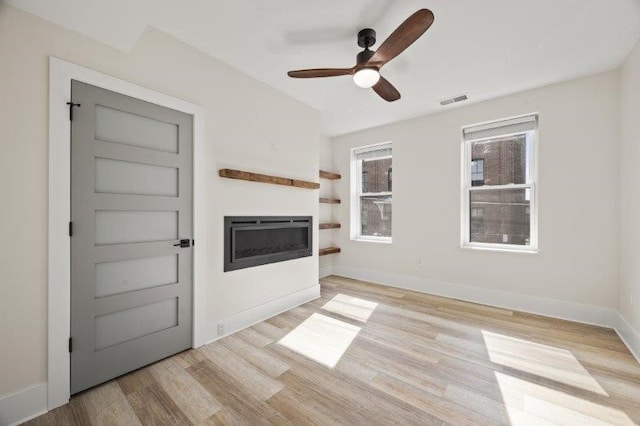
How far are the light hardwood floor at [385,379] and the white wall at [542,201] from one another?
1.81ft

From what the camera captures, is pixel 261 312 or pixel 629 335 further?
pixel 261 312

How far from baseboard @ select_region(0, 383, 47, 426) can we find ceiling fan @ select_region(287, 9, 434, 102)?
2.85 m

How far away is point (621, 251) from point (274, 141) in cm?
391

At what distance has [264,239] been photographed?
3.16m

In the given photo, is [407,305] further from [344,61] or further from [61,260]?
[61,260]

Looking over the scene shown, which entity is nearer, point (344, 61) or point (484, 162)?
point (344, 61)

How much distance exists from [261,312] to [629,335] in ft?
11.7

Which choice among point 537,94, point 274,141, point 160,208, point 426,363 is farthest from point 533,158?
point 160,208

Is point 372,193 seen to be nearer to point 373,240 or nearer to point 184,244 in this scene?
point 373,240

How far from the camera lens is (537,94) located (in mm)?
3156

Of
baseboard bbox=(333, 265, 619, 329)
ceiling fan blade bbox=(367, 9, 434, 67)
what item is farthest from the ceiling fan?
baseboard bbox=(333, 265, 619, 329)

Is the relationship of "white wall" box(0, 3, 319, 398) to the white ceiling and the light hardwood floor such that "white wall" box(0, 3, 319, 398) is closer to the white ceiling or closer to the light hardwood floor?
the white ceiling

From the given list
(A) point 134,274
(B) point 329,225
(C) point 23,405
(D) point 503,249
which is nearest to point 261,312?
(A) point 134,274

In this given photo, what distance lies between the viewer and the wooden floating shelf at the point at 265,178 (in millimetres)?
2605
